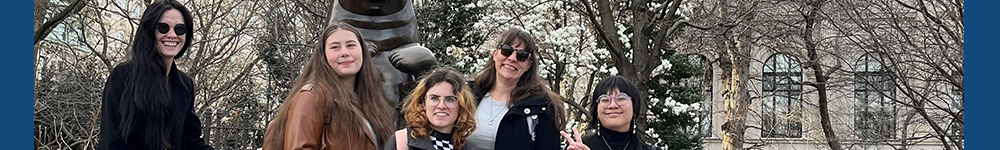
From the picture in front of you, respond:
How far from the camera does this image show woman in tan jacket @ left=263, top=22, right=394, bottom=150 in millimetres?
3781

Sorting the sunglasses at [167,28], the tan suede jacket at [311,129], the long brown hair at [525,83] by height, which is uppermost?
the sunglasses at [167,28]

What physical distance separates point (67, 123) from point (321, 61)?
11931mm

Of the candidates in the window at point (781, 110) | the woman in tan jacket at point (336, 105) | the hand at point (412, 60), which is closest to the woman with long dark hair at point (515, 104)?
the woman in tan jacket at point (336, 105)

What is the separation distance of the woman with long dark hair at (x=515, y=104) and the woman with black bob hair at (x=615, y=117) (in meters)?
0.19

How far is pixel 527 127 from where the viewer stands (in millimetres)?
4055

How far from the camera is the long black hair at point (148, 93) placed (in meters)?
3.87

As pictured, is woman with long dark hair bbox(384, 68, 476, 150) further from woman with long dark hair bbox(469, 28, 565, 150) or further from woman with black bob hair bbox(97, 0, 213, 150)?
woman with black bob hair bbox(97, 0, 213, 150)

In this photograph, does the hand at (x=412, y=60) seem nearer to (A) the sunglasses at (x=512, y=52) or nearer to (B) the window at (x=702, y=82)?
(A) the sunglasses at (x=512, y=52)

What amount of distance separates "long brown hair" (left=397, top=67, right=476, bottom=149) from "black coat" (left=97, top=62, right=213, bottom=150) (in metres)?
0.94

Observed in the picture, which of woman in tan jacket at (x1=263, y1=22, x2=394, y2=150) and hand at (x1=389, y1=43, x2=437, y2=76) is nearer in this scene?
woman in tan jacket at (x1=263, y1=22, x2=394, y2=150)

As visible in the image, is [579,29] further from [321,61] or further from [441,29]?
[321,61]

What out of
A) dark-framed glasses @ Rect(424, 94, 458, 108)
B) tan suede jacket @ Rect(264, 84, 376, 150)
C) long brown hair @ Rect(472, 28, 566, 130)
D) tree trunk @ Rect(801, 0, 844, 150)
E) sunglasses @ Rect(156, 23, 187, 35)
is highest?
tree trunk @ Rect(801, 0, 844, 150)

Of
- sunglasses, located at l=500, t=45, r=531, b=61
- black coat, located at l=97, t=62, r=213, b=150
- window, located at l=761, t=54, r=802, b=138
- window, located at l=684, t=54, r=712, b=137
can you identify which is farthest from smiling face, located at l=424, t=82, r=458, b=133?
window, located at l=761, t=54, r=802, b=138

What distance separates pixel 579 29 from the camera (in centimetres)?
1700
